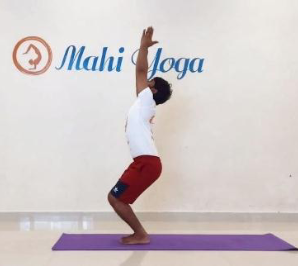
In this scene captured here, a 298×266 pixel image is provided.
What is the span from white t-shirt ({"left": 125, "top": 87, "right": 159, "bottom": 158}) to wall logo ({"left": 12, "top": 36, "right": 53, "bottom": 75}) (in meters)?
1.48

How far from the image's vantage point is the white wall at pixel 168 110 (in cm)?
404

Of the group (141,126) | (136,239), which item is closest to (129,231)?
(136,239)

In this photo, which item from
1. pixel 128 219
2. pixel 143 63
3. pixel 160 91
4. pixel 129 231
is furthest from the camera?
pixel 129 231

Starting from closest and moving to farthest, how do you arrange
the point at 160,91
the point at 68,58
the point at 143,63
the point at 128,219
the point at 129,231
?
the point at 128,219
the point at 143,63
the point at 160,91
the point at 129,231
the point at 68,58

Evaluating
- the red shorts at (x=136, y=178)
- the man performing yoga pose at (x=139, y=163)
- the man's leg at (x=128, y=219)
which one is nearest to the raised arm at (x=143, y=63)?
the man performing yoga pose at (x=139, y=163)

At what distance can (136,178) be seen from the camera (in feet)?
9.49

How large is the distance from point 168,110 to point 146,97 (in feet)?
3.80

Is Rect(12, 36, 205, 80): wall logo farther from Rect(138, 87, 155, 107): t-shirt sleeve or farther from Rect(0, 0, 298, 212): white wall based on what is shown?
Rect(138, 87, 155, 107): t-shirt sleeve

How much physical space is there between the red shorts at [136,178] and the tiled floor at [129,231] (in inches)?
16.4

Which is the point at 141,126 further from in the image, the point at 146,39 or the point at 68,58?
the point at 68,58

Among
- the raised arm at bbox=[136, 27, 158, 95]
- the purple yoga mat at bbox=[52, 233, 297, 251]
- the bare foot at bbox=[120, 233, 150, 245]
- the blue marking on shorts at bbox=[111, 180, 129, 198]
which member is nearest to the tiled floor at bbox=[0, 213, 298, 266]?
the purple yoga mat at bbox=[52, 233, 297, 251]

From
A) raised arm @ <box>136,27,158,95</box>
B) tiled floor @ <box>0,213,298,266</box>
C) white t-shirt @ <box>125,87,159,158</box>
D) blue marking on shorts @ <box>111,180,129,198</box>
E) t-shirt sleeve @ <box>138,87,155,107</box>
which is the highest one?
raised arm @ <box>136,27,158,95</box>

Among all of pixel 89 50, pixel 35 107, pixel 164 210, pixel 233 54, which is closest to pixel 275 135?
pixel 233 54

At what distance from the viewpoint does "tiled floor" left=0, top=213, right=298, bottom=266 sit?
2.45 m
